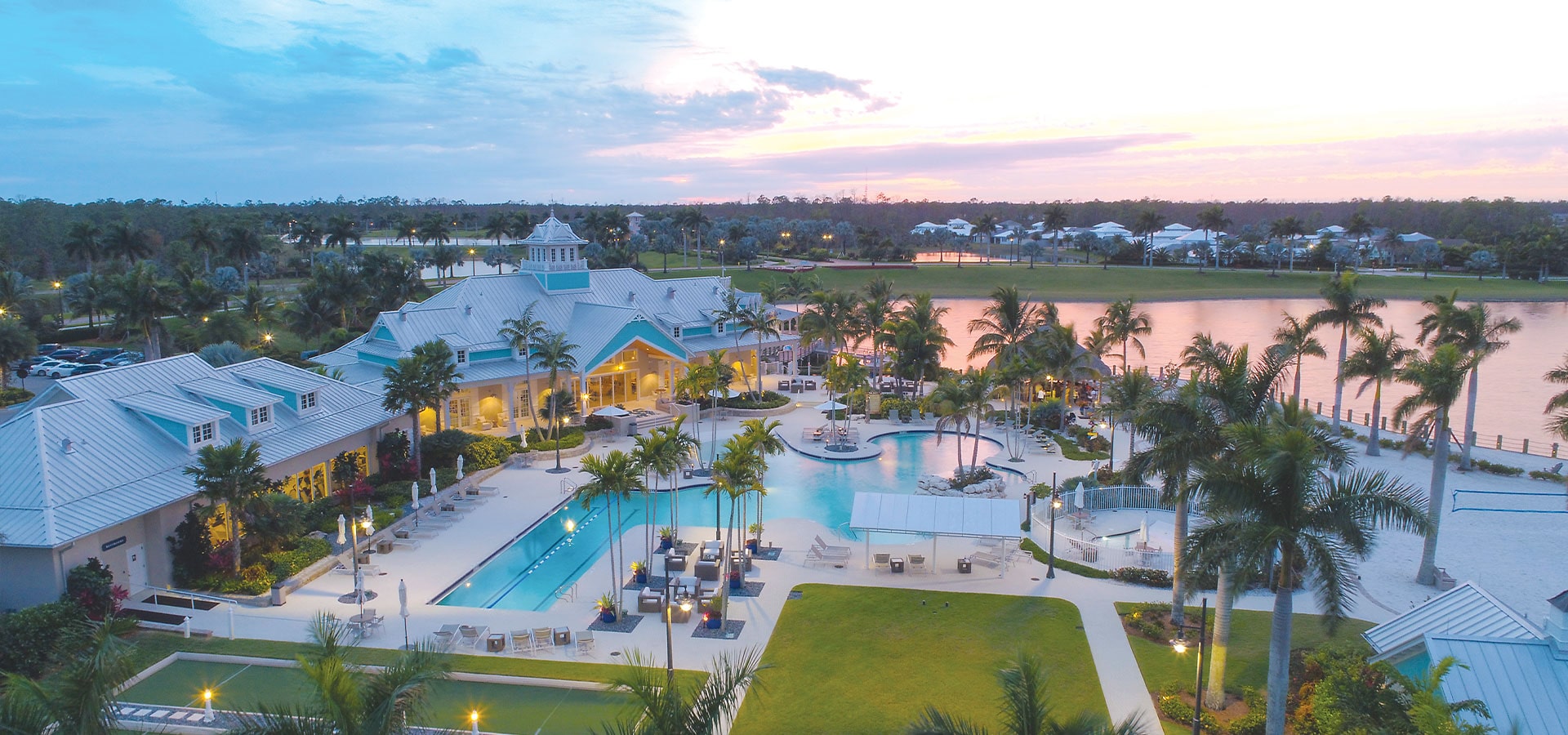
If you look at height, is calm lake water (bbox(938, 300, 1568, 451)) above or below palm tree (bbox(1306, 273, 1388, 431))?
below

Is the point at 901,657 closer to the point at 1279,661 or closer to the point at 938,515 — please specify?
the point at 938,515

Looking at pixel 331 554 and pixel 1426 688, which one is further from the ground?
pixel 1426 688

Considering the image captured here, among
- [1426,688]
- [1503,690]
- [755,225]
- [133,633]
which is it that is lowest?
[133,633]

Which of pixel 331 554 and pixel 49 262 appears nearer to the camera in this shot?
pixel 331 554

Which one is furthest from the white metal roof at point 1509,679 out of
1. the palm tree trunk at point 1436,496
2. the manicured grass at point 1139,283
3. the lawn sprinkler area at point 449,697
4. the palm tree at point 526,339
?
the manicured grass at point 1139,283

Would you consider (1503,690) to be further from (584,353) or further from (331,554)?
(584,353)

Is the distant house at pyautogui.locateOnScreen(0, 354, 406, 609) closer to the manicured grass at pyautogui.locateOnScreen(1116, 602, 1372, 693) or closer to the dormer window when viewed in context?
the dormer window

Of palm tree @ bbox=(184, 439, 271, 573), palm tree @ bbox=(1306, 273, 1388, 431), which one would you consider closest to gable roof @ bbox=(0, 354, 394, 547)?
palm tree @ bbox=(184, 439, 271, 573)

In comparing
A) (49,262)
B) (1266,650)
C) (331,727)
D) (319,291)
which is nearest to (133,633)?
(331,727)
